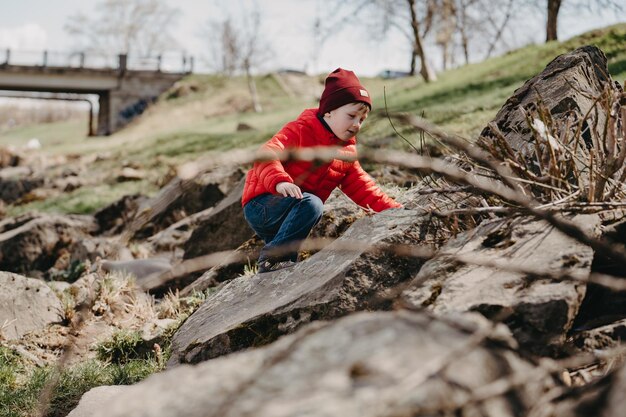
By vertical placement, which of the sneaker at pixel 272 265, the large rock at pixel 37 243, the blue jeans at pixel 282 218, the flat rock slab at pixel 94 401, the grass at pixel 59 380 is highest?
the blue jeans at pixel 282 218

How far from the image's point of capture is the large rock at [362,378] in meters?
1.37

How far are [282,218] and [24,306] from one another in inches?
93.6

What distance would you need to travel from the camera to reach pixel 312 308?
3232mm

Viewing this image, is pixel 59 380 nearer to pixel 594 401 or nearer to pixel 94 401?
pixel 94 401

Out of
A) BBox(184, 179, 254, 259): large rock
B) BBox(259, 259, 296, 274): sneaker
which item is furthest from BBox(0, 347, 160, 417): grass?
BBox(184, 179, 254, 259): large rock

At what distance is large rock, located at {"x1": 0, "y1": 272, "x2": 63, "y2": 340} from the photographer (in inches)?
203

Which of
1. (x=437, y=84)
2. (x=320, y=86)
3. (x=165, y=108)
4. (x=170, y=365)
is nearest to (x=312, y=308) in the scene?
(x=170, y=365)

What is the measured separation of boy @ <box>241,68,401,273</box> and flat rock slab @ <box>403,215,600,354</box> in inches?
60.2

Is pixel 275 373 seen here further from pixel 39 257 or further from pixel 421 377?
pixel 39 257

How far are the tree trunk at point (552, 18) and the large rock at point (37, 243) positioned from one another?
18.0 m

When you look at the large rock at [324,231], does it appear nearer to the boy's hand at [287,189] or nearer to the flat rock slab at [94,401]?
the boy's hand at [287,189]

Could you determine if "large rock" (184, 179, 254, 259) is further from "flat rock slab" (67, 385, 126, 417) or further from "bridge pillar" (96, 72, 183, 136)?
"bridge pillar" (96, 72, 183, 136)

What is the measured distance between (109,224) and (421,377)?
37.1 feet

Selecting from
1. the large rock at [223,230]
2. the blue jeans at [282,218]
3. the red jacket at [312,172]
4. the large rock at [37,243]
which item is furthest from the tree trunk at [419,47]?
the blue jeans at [282,218]
